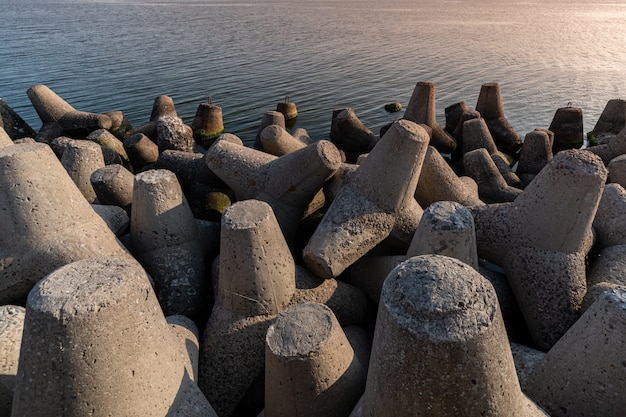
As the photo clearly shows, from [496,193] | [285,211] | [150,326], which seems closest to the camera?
[150,326]

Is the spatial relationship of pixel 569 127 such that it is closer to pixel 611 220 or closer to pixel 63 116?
pixel 611 220

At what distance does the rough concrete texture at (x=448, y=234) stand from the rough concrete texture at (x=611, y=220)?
1.37 m

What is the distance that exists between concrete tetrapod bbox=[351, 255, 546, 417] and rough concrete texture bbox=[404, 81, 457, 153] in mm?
6620

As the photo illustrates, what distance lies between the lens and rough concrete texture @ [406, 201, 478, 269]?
261 cm

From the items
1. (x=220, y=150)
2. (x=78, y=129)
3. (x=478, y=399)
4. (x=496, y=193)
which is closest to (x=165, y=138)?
(x=78, y=129)

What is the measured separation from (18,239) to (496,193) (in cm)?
480

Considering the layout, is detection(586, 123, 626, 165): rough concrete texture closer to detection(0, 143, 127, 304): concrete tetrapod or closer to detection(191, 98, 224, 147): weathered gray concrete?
detection(0, 143, 127, 304): concrete tetrapod

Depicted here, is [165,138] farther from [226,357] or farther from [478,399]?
[478,399]

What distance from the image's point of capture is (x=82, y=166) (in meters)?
4.16

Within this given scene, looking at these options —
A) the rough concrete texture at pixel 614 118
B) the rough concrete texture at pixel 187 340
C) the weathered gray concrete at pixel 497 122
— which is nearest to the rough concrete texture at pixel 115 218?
the rough concrete texture at pixel 187 340

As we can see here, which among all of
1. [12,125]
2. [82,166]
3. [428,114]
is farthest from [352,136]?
[12,125]

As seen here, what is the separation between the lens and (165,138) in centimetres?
658

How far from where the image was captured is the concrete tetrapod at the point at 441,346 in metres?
1.48

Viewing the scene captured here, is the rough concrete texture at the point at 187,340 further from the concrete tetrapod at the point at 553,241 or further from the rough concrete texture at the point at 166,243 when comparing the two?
the concrete tetrapod at the point at 553,241
